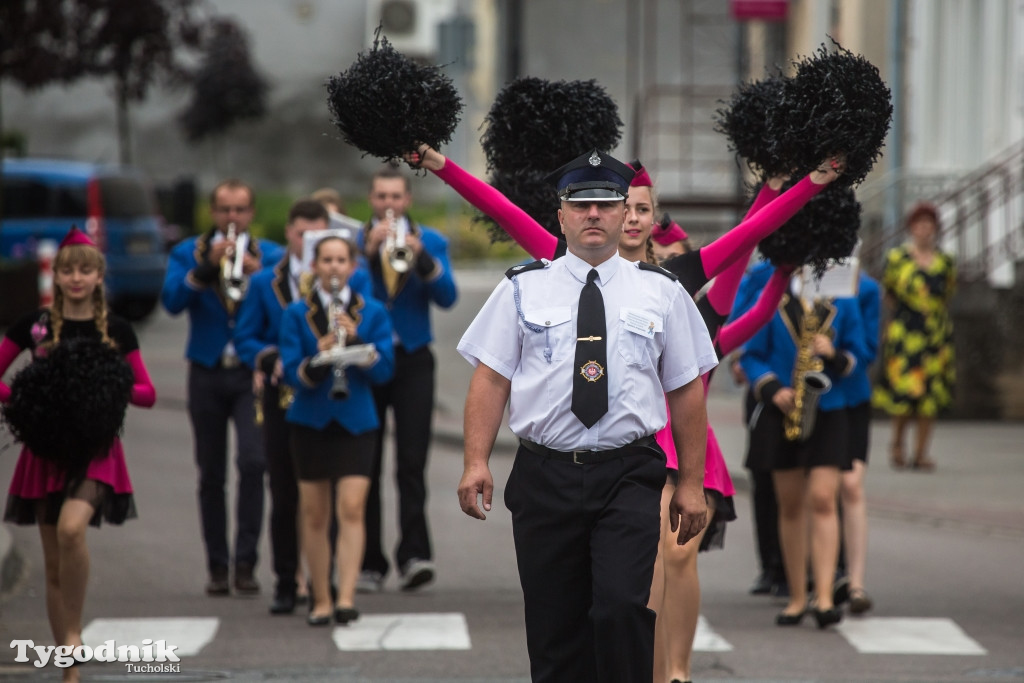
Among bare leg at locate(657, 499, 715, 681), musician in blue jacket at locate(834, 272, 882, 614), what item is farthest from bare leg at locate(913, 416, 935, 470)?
bare leg at locate(657, 499, 715, 681)

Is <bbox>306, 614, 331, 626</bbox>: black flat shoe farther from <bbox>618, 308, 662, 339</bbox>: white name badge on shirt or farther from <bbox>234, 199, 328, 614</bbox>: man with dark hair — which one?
<bbox>618, 308, 662, 339</bbox>: white name badge on shirt

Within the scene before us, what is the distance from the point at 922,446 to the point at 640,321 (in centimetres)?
901

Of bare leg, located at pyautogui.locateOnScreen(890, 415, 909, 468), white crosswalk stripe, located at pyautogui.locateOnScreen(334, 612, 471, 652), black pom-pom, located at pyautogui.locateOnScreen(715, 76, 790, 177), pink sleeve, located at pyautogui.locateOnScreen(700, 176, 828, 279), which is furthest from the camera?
bare leg, located at pyautogui.locateOnScreen(890, 415, 909, 468)

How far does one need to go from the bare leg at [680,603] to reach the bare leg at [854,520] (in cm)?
219

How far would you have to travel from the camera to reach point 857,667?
24.5ft

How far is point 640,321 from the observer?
530cm

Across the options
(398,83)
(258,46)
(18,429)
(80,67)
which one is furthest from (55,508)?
(258,46)

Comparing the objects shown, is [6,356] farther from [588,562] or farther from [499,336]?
[588,562]

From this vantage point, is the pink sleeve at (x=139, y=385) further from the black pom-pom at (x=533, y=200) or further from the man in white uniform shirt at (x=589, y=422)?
the man in white uniform shirt at (x=589, y=422)

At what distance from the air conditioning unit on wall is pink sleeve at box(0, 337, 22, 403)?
40.5 meters

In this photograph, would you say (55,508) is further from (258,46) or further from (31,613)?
(258,46)

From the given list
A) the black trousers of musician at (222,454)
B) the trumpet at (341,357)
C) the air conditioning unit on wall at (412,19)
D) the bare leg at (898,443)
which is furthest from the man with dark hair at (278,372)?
the air conditioning unit on wall at (412,19)

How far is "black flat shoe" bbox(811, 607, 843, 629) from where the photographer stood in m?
8.21

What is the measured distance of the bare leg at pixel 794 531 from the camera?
27.5 feet
